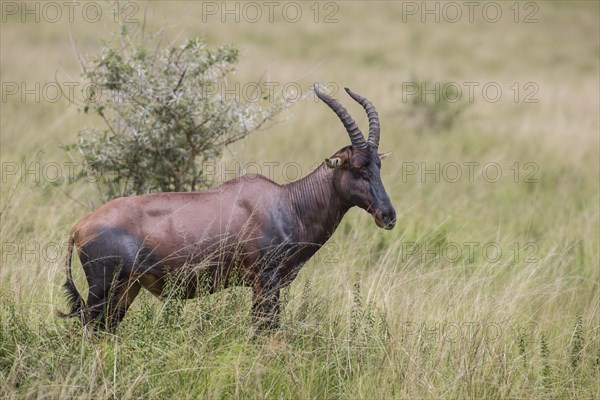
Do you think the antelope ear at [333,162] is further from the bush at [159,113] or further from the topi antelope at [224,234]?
the bush at [159,113]

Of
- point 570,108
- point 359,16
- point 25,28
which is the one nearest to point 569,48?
point 359,16

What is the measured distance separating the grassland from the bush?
0.53m

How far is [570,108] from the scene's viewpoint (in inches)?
713

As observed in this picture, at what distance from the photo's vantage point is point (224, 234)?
236 inches

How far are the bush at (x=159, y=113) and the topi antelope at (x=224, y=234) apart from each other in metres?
1.99

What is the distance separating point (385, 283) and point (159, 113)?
2.73 metres

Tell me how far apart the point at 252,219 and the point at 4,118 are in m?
8.40

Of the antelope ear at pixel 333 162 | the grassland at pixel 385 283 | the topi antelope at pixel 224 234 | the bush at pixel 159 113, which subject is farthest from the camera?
the bush at pixel 159 113

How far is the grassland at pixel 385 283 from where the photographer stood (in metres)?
5.52

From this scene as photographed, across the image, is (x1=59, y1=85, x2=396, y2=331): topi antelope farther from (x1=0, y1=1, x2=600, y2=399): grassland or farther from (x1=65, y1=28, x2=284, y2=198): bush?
(x1=65, y1=28, x2=284, y2=198): bush

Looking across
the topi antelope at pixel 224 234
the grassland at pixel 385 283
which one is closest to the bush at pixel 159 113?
the grassland at pixel 385 283

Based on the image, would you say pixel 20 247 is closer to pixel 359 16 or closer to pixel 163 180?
pixel 163 180

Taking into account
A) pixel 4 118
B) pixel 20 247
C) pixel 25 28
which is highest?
pixel 25 28

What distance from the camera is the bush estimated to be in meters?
8.18
